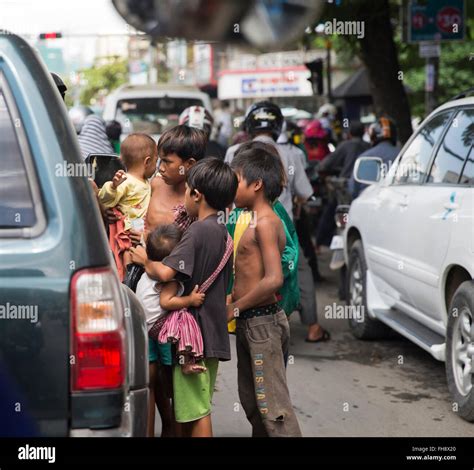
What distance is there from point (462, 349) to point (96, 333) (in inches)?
131

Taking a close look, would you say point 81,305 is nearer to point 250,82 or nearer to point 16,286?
point 16,286

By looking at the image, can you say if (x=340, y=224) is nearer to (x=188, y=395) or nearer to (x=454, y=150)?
(x=454, y=150)

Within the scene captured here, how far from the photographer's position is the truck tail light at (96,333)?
9.50 ft

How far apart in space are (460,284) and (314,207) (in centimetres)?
821

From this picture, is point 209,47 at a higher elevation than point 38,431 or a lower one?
higher

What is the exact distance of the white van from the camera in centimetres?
1712

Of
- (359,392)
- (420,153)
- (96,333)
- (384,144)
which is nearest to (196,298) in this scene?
(96,333)

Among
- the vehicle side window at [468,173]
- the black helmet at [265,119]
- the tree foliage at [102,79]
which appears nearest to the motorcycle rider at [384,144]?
the black helmet at [265,119]

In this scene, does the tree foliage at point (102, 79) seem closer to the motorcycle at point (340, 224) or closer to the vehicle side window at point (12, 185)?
the motorcycle at point (340, 224)

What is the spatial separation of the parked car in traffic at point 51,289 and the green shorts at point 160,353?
4.23 feet

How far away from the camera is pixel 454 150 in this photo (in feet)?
20.6

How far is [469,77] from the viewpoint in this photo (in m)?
37.7

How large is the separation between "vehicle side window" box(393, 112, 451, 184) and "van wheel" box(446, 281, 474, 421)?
50.1 inches

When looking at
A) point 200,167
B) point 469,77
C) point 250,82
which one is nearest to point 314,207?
point 200,167
